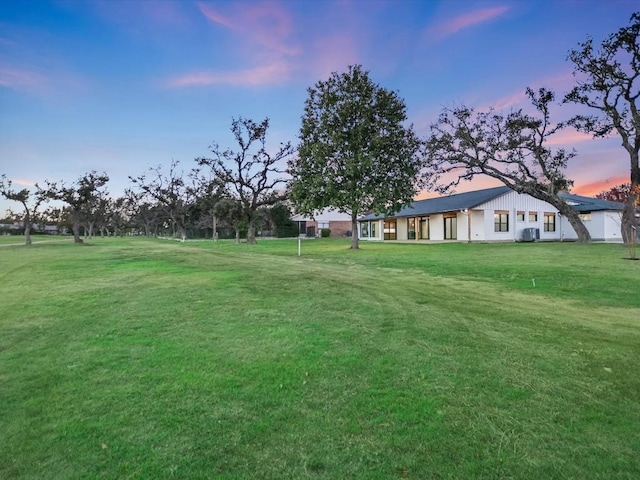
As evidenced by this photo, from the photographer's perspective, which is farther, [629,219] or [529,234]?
[529,234]

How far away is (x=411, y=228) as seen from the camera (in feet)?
121

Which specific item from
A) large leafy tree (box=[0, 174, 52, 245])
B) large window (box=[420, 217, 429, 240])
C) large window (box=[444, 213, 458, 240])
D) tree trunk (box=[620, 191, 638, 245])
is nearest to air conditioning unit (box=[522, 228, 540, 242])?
large window (box=[444, 213, 458, 240])

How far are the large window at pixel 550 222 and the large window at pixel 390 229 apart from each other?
13.6m

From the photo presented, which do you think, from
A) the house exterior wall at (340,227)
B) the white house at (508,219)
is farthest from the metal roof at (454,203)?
the house exterior wall at (340,227)

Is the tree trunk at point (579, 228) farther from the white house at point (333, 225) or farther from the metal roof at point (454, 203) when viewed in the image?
the white house at point (333, 225)

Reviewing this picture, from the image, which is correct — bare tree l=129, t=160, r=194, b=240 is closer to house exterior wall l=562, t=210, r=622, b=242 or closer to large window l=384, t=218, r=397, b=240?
large window l=384, t=218, r=397, b=240

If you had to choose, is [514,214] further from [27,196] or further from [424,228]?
[27,196]

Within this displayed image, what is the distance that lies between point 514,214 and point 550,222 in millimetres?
4726

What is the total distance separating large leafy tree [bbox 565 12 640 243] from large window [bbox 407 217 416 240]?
16.6m

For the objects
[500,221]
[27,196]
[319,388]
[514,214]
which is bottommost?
[319,388]

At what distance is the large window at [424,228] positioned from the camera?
34.6 meters

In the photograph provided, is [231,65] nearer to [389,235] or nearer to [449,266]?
[449,266]

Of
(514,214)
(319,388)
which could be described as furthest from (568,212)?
(319,388)

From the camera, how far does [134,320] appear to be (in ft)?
19.4
